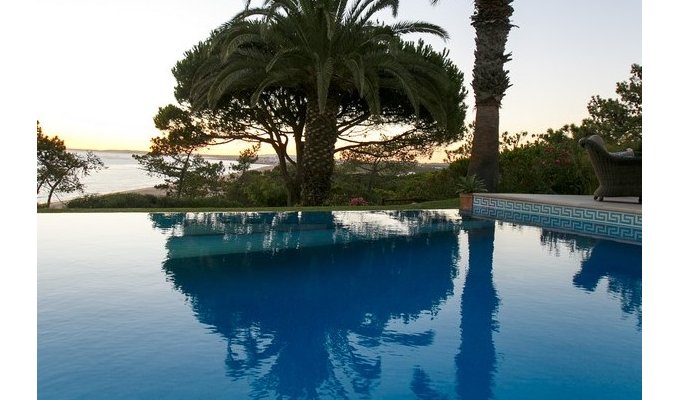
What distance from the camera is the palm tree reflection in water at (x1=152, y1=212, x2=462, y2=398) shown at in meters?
3.38

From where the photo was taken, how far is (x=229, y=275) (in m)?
6.25

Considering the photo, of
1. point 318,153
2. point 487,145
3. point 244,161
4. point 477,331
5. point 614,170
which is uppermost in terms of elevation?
point 244,161

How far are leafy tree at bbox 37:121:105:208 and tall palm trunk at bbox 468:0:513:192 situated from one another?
17105mm

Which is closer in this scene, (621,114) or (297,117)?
(297,117)

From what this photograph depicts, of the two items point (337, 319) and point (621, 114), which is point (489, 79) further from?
point (337, 319)

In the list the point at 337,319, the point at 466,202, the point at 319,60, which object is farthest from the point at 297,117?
the point at 337,319

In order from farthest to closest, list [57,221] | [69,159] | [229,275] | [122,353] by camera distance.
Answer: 1. [69,159]
2. [57,221]
3. [229,275]
4. [122,353]

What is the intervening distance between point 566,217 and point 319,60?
7081 mm

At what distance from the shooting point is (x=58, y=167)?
76.6ft

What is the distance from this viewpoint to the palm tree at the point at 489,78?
49.7 ft

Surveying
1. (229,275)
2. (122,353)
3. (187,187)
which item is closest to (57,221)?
(229,275)
